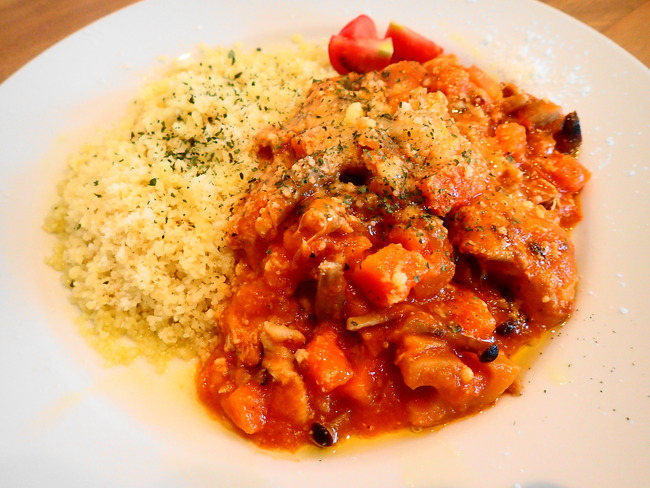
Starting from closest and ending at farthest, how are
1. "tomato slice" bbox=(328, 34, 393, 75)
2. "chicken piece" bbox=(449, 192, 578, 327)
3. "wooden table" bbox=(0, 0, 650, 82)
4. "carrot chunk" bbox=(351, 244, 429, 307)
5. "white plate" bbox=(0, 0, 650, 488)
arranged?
"white plate" bbox=(0, 0, 650, 488)
"carrot chunk" bbox=(351, 244, 429, 307)
"chicken piece" bbox=(449, 192, 578, 327)
"tomato slice" bbox=(328, 34, 393, 75)
"wooden table" bbox=(0, 0, 650, 82)

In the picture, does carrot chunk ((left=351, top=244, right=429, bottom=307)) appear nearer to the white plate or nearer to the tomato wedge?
the white plate

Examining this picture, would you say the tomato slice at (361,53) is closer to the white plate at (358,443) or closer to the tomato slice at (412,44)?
the tomato slice at (412,44)

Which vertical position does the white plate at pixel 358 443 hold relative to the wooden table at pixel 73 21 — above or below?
below

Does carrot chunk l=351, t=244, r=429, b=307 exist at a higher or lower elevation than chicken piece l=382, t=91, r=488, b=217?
lower

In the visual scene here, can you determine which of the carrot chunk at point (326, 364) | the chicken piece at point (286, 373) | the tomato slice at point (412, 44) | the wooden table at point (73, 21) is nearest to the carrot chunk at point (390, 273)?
the carrot chunk at point (326, 364)

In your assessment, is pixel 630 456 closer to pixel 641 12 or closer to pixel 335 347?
pixel 335 347

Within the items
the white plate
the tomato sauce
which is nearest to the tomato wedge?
the white plate

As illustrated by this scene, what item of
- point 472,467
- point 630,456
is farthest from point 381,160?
point 630,456

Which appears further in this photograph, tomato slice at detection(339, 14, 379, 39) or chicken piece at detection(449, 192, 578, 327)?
tomato slice at detection(339, 14, 379, 39)
